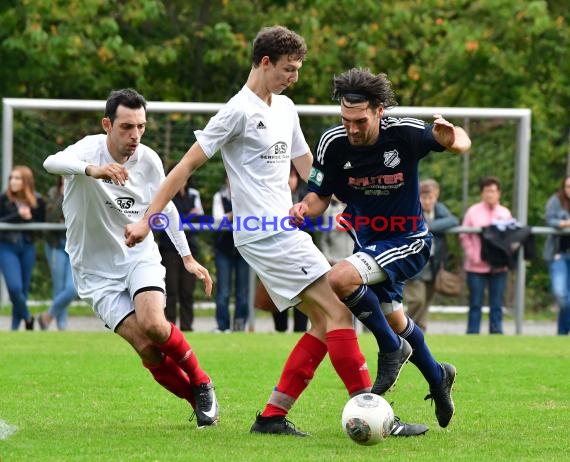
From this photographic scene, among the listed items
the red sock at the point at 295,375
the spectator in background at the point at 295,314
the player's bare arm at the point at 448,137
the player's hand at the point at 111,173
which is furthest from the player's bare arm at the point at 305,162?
the spectator in background at the point at 295,314

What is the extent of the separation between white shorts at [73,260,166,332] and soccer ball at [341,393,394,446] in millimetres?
1445

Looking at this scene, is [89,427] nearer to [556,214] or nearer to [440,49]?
[556,214]

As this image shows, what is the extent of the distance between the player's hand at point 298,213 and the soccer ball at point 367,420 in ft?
3.52

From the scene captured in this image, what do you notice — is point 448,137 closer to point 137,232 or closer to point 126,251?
point 137,232

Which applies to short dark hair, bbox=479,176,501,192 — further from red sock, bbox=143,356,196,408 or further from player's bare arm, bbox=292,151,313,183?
red sock, bbox=143,356,196,408

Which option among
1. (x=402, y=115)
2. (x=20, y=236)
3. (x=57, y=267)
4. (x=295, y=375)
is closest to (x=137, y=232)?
(x=295, y=375)

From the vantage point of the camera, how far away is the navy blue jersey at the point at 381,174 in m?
7.36

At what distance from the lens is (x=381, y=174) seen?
7371 mm

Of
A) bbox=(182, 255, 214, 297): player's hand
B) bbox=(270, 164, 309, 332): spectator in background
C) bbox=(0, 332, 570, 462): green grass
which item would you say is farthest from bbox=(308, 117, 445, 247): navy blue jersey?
bbox=(270, 164, 309, 332): spectator in background

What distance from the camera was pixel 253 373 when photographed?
10734mm

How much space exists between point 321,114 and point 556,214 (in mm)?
3237

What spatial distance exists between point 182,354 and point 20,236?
8.05 meters

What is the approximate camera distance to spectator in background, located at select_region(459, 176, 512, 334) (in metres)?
15.8

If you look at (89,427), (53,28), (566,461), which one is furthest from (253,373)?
(53,28)
